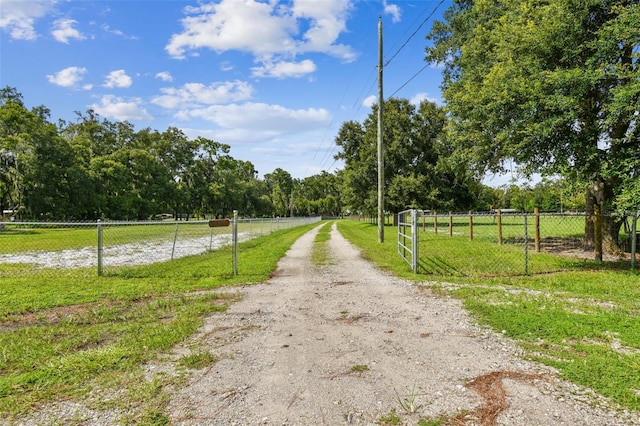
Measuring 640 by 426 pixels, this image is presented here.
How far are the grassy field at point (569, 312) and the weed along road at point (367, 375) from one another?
27cm

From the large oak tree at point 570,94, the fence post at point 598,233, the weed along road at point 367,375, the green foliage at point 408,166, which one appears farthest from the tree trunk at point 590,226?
the green foliage at point 408,166

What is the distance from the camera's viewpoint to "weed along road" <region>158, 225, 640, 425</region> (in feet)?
8.51

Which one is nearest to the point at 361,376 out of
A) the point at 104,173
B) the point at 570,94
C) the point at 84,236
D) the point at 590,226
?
the point at 570,94

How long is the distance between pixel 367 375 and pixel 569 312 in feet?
11.7

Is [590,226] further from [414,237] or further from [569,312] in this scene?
[569,312]

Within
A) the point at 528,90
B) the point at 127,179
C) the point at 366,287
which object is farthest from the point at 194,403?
the point at 127,179

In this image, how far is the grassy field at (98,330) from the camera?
2.94 m

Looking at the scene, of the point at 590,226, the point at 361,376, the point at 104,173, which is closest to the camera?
the point at 361,376

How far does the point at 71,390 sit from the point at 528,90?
979 centimetres

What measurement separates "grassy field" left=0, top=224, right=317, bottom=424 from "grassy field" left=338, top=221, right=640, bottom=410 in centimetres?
353

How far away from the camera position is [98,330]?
455cm

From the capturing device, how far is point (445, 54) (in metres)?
16.3

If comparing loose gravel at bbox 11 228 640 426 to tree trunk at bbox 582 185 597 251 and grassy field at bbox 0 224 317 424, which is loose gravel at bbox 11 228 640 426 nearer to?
grassy field at bbox 0 224 317 424

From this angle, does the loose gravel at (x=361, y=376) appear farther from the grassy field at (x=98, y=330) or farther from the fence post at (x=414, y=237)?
the fence post at (x=414, y=237)
